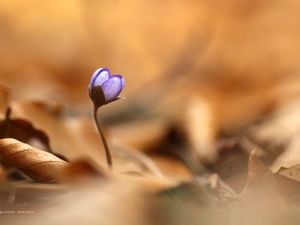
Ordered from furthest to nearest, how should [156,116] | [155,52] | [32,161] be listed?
1. [155,52]
2. [156,116]
3. [32,161]

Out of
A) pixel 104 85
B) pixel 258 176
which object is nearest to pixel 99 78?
pixel 104 85

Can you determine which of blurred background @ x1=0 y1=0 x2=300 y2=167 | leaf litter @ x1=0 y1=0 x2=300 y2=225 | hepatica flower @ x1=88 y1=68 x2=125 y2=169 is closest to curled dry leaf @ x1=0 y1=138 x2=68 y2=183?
leaf litter @ x1=0 y1=0 x2=300 y2=225

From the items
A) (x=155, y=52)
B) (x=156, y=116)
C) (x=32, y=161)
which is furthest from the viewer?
(x=155, y=52)

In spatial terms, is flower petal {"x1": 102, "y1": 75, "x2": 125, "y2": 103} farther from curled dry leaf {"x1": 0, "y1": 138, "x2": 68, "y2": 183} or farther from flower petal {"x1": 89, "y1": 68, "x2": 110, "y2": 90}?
curled dry leaf {"x1": 0, "y1": 138, "x2": 68, "y2": 183}

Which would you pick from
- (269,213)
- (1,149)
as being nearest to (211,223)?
(269,213)

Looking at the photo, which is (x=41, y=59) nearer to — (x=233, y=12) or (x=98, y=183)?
(x=233, y=12)

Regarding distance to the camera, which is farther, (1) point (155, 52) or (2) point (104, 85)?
(1) point (155, 52)

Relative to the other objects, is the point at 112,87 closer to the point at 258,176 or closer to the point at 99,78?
the point at 99,78

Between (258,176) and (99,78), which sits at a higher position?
(99,78)
